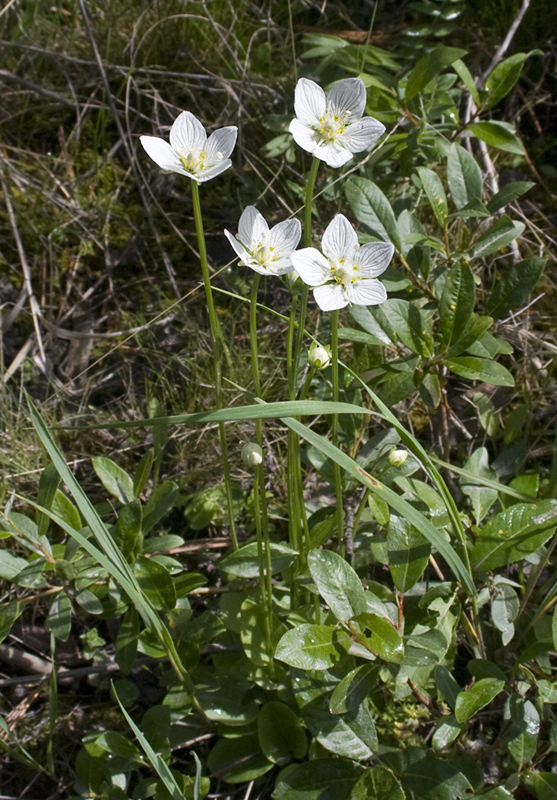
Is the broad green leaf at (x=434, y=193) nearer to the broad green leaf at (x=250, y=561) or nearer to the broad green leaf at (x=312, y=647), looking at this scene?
the broad green leaf at (x=250, y=561)

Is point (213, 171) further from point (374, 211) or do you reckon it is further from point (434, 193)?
point (434, 193)

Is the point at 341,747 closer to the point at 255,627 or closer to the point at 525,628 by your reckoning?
the point at 255,627

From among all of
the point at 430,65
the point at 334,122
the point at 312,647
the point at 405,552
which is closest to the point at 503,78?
the point at 430,65

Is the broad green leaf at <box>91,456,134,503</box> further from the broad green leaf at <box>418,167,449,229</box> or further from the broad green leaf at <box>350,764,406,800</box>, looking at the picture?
the broad green leaf at <box>418,167,449,229</box>

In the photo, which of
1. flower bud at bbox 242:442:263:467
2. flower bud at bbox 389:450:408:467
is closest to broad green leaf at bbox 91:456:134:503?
flower bud at bbox 242:442:263:467

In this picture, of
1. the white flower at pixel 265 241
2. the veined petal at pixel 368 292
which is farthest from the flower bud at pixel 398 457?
the white flower at pixel 265 241
